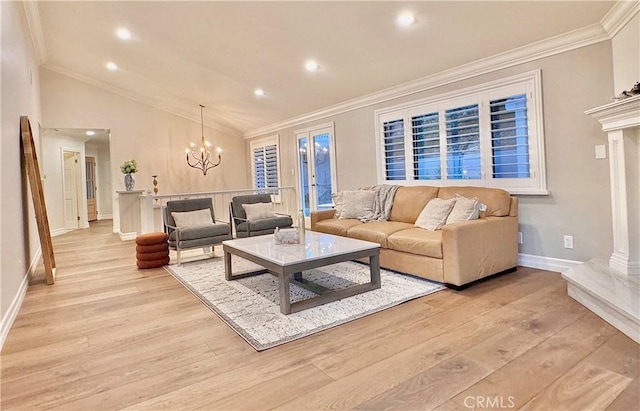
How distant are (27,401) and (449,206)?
3.68m

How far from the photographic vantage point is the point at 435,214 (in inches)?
158

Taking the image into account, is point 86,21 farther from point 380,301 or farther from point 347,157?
point 380,301

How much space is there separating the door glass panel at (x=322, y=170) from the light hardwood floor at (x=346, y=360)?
4.02 metres

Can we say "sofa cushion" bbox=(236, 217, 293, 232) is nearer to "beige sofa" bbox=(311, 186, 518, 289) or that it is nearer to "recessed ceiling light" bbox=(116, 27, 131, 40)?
"beige sofa" bbox=(311, 186, 518, 289)

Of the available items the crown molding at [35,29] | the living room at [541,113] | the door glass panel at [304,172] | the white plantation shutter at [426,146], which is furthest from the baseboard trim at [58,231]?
the white plantation shutter at [426,146]

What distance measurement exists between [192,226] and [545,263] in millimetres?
4244

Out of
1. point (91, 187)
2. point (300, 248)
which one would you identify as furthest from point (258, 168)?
point (91, 187)

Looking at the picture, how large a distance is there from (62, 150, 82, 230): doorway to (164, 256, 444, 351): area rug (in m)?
7.09

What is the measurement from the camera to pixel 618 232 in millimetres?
3213

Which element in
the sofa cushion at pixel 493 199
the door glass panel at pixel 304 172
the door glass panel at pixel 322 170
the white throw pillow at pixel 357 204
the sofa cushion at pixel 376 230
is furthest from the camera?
the door glass panel at pixel 304 172

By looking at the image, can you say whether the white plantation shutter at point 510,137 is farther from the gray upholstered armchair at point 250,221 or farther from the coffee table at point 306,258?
the gray upholstered armchair at point 250,221

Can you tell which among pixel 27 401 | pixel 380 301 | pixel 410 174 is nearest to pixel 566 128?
pixel 410 174

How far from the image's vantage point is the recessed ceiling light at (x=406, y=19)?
11.9 ft

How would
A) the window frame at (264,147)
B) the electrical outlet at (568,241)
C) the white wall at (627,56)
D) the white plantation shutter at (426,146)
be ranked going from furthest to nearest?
the window frame at (264,147)
the white plantation shutter at (426,146)
the electrical outlet at (568,241)
the white wall at (627,56)
